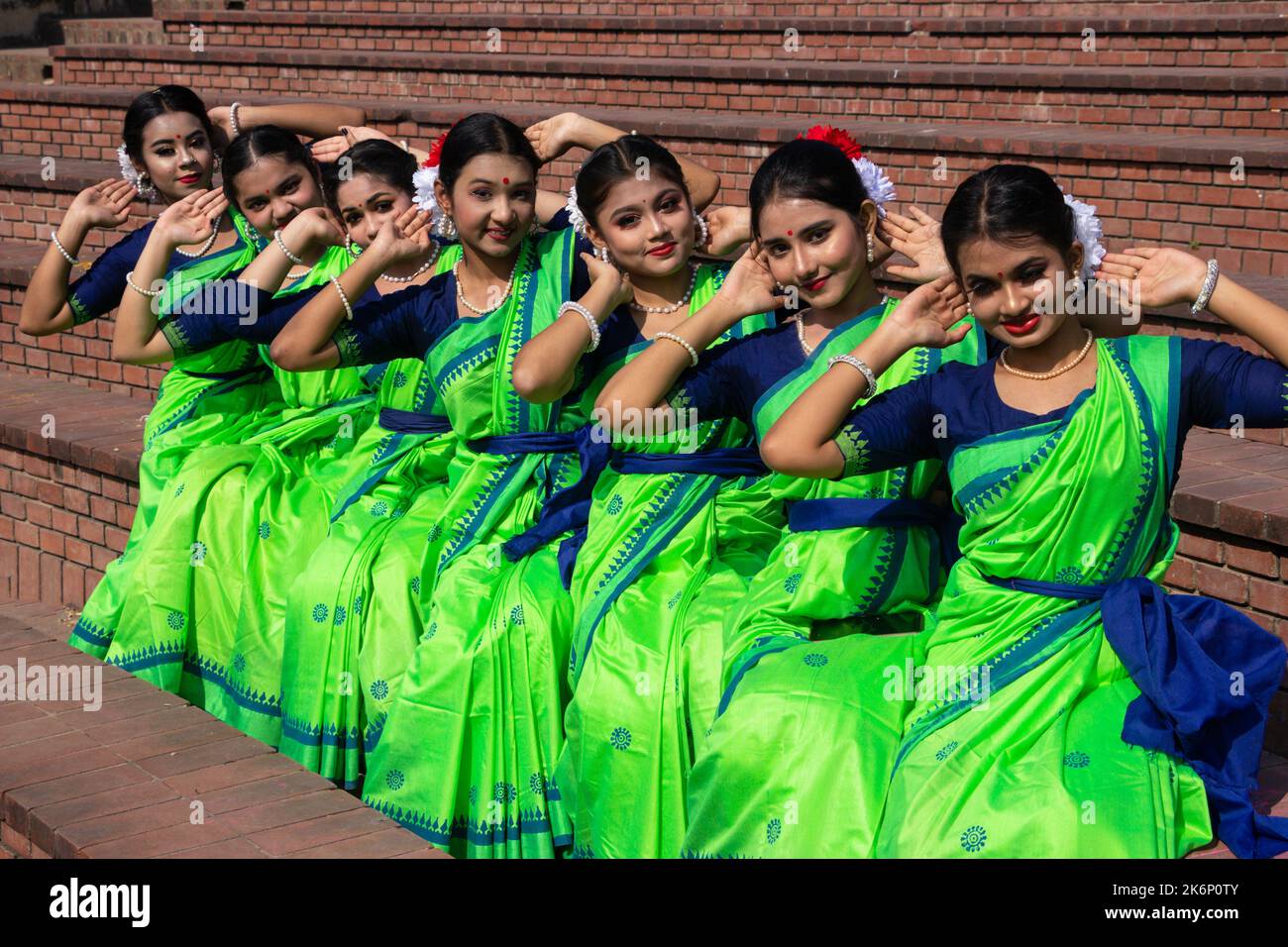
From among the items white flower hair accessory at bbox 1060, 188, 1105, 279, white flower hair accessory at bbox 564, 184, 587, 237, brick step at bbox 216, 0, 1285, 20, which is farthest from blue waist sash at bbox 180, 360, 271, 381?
brick step at bbox 216, 0, 1285, 20

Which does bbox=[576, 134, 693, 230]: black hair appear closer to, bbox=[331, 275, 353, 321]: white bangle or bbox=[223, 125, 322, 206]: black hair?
bbox=[331, 275, 353, 321]: white bangle

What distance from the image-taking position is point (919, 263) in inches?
141

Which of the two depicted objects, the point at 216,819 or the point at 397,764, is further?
the point at 397,764

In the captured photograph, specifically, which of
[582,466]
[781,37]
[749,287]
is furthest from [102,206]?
[781,37]

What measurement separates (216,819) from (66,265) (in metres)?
2.37

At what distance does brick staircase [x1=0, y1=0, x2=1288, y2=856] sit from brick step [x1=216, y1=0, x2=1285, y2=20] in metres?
0.02

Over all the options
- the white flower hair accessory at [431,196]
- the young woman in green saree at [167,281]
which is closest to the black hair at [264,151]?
the young woman in green saree at [167,281]

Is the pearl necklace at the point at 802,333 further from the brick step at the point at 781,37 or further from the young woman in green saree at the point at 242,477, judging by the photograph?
the brick step at the point at 781,37

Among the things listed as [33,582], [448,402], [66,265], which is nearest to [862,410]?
[448,402]

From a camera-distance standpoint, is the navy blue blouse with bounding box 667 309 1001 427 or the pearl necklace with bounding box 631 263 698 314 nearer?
the navy blue blouse with bounding box 667 309 1001 427

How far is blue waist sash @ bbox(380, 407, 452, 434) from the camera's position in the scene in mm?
4562

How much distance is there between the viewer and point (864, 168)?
3.65 meters

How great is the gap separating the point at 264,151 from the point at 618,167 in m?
1.42
